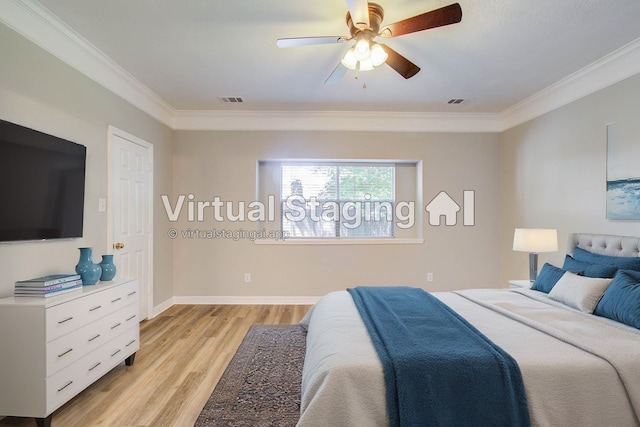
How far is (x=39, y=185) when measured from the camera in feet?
7.01

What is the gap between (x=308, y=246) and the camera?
4.39 metres

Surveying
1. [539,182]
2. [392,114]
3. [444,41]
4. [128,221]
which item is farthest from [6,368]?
[539,182]

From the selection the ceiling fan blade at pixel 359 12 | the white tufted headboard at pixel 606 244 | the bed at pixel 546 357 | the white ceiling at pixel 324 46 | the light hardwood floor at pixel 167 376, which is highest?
the white ceiling at pixel 324 46

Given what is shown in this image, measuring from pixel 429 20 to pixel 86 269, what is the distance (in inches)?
114

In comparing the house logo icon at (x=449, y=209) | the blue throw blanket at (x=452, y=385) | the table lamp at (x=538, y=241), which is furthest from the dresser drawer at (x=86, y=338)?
the house logo icon at (x=449, y=209)

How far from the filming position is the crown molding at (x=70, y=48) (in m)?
2.09

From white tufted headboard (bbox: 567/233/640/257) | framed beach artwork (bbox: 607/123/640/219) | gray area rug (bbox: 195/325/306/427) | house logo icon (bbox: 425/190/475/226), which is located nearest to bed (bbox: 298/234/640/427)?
white tufted headboard (bbox: 567/233/640/257)

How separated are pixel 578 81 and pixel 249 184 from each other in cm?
395

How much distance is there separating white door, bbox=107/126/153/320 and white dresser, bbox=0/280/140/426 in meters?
1.17

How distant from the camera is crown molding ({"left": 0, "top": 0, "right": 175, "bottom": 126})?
6.84 feet

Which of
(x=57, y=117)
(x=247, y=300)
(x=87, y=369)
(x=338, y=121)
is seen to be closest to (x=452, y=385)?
(x=87, y=369)

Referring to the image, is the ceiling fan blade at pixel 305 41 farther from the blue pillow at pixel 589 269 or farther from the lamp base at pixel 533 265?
the lamp base at pixel 533 265

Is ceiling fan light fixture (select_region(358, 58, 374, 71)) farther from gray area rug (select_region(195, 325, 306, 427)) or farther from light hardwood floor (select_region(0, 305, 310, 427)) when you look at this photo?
light hardwood floor (select_region(0, 305, 310, 427))

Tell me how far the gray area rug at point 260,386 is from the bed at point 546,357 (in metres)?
0.47
